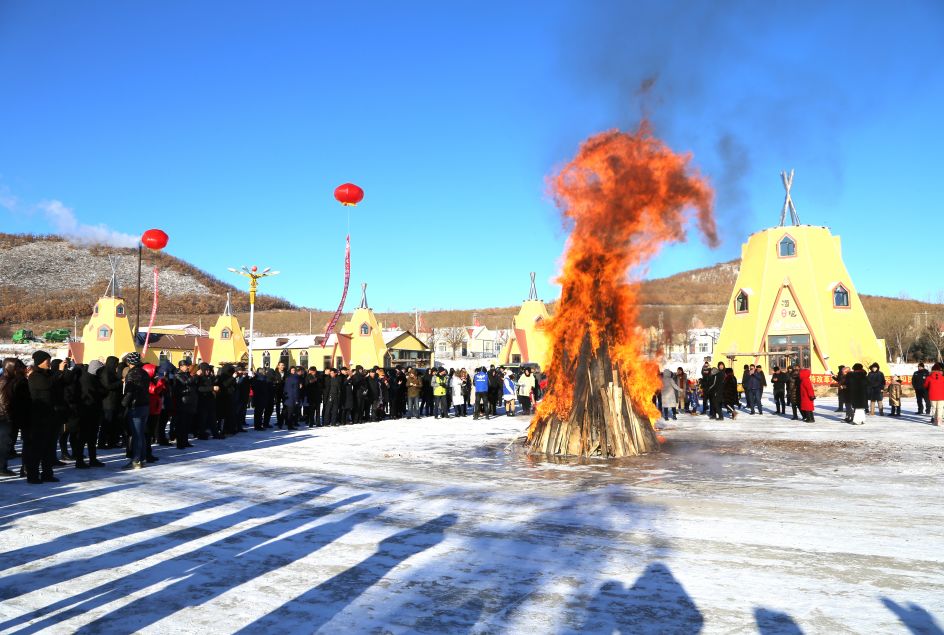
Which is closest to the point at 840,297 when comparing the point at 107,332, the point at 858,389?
the point at 858,389

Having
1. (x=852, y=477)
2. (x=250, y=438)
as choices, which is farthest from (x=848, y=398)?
(x=250, y=438)

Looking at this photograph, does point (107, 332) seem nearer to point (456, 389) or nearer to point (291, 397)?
point (456, 389)

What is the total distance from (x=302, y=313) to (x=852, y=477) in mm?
136694

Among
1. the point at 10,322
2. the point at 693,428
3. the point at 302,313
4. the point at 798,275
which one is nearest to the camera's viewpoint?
the point at 693,428

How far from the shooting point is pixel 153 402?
11.2 metres

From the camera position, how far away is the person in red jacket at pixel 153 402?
428 inches

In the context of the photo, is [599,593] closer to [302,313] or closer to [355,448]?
[355,448]

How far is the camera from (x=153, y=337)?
65.6 meters

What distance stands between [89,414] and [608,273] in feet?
30.7

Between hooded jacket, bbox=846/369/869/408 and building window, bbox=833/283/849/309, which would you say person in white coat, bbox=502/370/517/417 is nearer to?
hooded jacket, bbox=846/369/869/408

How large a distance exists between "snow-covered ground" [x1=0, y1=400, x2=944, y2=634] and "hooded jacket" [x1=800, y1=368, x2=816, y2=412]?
7899mm

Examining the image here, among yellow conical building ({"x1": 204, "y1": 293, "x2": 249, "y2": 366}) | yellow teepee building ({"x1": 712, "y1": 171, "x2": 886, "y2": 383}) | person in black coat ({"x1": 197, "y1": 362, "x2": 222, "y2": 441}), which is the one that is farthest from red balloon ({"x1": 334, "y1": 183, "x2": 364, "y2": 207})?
yellow conical building ({"x1": 204, "y1": 293, "x2": 249, "y2": 366})

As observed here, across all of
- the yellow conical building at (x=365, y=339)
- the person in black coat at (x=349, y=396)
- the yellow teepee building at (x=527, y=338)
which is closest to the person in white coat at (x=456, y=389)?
the person in black coat at (x=349, y=396)

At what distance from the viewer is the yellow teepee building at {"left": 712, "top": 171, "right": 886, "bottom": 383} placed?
37.1 meters
